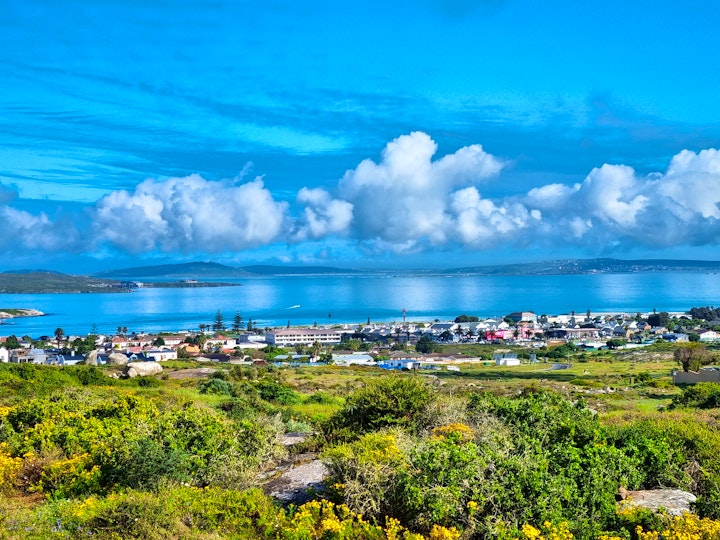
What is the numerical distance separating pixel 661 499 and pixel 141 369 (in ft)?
83.4

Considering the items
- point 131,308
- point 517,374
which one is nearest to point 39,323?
point 131,308

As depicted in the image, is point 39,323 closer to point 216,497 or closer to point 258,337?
point 258,337

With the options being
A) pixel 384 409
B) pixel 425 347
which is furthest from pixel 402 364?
pixel 384 409

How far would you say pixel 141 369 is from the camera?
28.8 m

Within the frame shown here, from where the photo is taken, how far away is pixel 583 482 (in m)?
7.08

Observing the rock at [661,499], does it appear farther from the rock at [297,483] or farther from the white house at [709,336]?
the white house at [709,336]

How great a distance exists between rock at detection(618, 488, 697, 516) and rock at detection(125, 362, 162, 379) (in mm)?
23148

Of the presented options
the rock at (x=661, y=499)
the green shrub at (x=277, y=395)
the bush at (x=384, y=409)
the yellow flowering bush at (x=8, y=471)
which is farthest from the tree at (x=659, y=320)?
the yellow flowering bush at (x=8, y=471)

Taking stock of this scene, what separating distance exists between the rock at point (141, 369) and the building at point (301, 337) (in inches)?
2562

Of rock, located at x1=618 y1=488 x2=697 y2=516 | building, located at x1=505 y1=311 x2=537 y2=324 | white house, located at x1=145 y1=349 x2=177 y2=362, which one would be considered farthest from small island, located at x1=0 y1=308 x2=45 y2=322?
rock, located at x1=618 y1=488 x2=697 y2=516

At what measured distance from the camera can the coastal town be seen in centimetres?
6656

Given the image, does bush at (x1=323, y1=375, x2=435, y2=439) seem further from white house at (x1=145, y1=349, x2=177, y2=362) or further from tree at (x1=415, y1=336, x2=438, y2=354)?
tree at (x1=415, y1=336, x2=438, y2=354)

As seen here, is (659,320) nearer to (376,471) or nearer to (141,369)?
(141,369)

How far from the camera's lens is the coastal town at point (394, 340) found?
66562 mm
